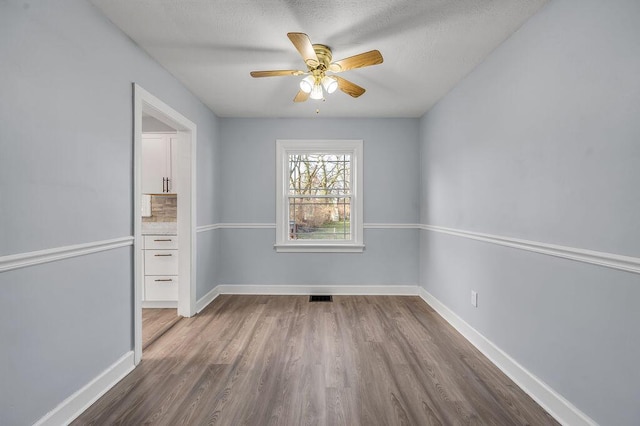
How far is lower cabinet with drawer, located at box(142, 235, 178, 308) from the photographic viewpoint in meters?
3.58

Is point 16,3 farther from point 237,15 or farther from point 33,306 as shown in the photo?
point 33,306

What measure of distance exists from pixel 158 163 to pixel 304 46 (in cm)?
265

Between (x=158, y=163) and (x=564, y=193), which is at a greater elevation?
(x=158, y=163)

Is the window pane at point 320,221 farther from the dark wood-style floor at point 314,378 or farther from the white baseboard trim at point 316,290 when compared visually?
the dark wood-style floor at point 314,378

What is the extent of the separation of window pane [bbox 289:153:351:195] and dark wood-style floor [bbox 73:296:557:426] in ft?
5.82

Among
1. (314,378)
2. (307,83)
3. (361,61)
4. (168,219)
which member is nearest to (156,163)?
(168,219)

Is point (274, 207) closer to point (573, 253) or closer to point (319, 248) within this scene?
point (319, 248)

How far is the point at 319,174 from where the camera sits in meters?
4.30

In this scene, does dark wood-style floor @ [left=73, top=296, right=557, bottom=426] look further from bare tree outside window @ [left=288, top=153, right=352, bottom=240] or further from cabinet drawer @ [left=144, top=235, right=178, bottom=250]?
bare tree outside window @ [left=288, top=153, right=352, bottom=240]

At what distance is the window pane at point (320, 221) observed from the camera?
4.31 metres

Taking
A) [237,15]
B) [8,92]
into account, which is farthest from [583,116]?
[8,92]

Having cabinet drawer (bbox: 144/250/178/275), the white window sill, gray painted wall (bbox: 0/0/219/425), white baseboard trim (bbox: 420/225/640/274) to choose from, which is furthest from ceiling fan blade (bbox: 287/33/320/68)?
cabinet drawer (bbox: 144/250/178/275)

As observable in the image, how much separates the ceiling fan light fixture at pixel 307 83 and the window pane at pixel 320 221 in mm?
2092

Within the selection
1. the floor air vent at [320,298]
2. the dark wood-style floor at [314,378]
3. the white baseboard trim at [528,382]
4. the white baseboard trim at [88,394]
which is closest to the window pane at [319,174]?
the floor air vent at [320,298]
